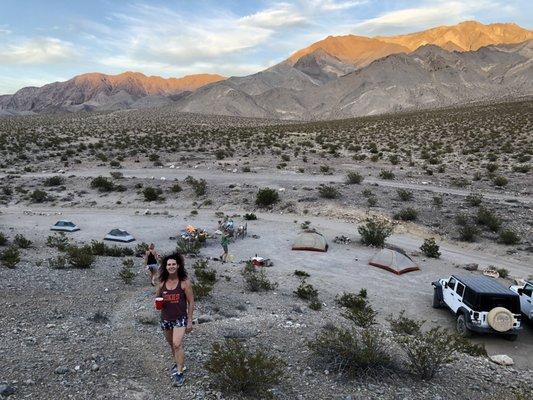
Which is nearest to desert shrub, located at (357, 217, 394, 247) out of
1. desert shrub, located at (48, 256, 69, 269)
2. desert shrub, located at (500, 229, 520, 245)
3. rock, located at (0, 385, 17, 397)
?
desert shrub, located at (500, 229, 520, 245)

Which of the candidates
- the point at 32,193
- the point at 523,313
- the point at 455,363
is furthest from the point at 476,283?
the point at 32,193

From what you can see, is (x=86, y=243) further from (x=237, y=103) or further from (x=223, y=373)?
(x=237, y=103)

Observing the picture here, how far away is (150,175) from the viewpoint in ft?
130

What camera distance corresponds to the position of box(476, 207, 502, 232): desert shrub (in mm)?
24141

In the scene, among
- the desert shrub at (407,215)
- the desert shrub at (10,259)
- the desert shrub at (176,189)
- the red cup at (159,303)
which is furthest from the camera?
the desert shrub at (176,189)

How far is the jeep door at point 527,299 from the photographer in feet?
45.8

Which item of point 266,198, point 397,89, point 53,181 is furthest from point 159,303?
point 397,89

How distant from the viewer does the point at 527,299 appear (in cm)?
1416

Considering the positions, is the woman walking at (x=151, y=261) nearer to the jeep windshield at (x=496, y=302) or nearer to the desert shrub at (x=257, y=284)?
the desert shrub at (x=257, y=284)

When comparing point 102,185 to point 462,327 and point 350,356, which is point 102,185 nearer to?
point 462,327

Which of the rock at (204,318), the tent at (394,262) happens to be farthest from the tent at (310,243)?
the rock at (204,318)

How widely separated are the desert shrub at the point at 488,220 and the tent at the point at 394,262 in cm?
743

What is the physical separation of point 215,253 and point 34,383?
1381 centimetres

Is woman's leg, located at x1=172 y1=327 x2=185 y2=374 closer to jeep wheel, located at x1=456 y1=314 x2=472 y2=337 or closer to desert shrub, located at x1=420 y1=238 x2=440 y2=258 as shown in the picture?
jeep wheel, located at x1=456 y1=314 x2=472 y2=337
